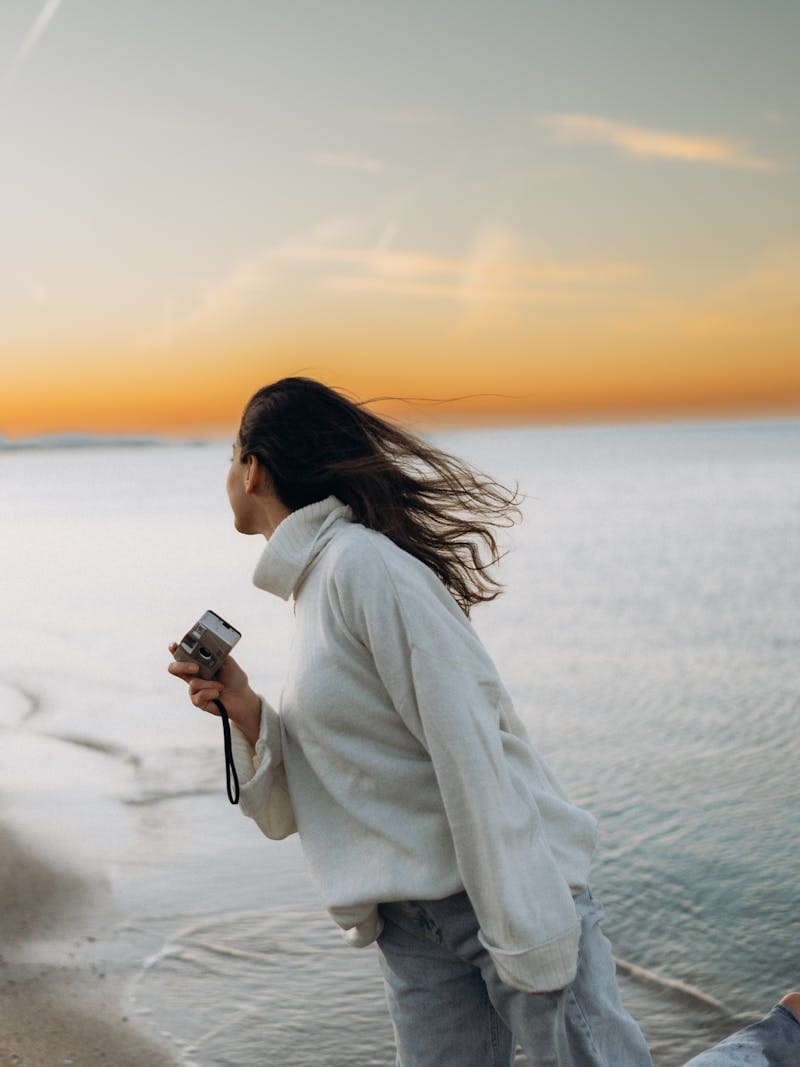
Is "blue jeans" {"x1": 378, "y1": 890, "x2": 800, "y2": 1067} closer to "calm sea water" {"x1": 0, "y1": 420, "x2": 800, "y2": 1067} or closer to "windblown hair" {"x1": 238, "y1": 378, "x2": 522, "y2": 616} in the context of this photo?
"windblown hair" {"x1": 238, "y1": 378, "x2": 522, "y2": 616}

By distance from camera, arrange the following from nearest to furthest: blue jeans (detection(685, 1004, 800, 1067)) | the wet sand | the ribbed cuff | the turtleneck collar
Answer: the ribbed cuff
the turtleneck collar
blue jeans (detection(685, 1004, 800, 1067))
the wet sand

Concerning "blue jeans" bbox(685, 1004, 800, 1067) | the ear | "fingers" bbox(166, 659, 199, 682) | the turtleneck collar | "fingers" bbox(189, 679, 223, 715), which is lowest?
"blue jeans" bbox(685, 1004, 800, 1067)

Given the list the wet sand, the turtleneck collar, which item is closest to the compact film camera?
the turtleneck collar

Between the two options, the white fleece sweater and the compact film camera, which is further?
the compact film camera

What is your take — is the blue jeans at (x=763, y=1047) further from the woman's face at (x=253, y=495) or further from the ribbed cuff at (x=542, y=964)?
the woman's face at (x=253, y=495)

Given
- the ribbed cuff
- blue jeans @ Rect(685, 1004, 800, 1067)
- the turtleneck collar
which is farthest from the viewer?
blue jeans @ Rect(685, 1004, 800, 1067)

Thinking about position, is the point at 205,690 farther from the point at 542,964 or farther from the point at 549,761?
the point at 549,761

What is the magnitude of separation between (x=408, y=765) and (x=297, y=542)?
50 cm

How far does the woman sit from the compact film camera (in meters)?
0.03

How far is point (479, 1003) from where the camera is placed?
247 cm

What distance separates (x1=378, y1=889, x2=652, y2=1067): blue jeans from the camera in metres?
2.27

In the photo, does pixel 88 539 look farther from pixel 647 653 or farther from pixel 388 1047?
pixel 388 1047

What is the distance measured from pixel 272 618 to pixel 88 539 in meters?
15.1

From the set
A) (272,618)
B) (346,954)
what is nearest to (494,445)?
(272,618)
